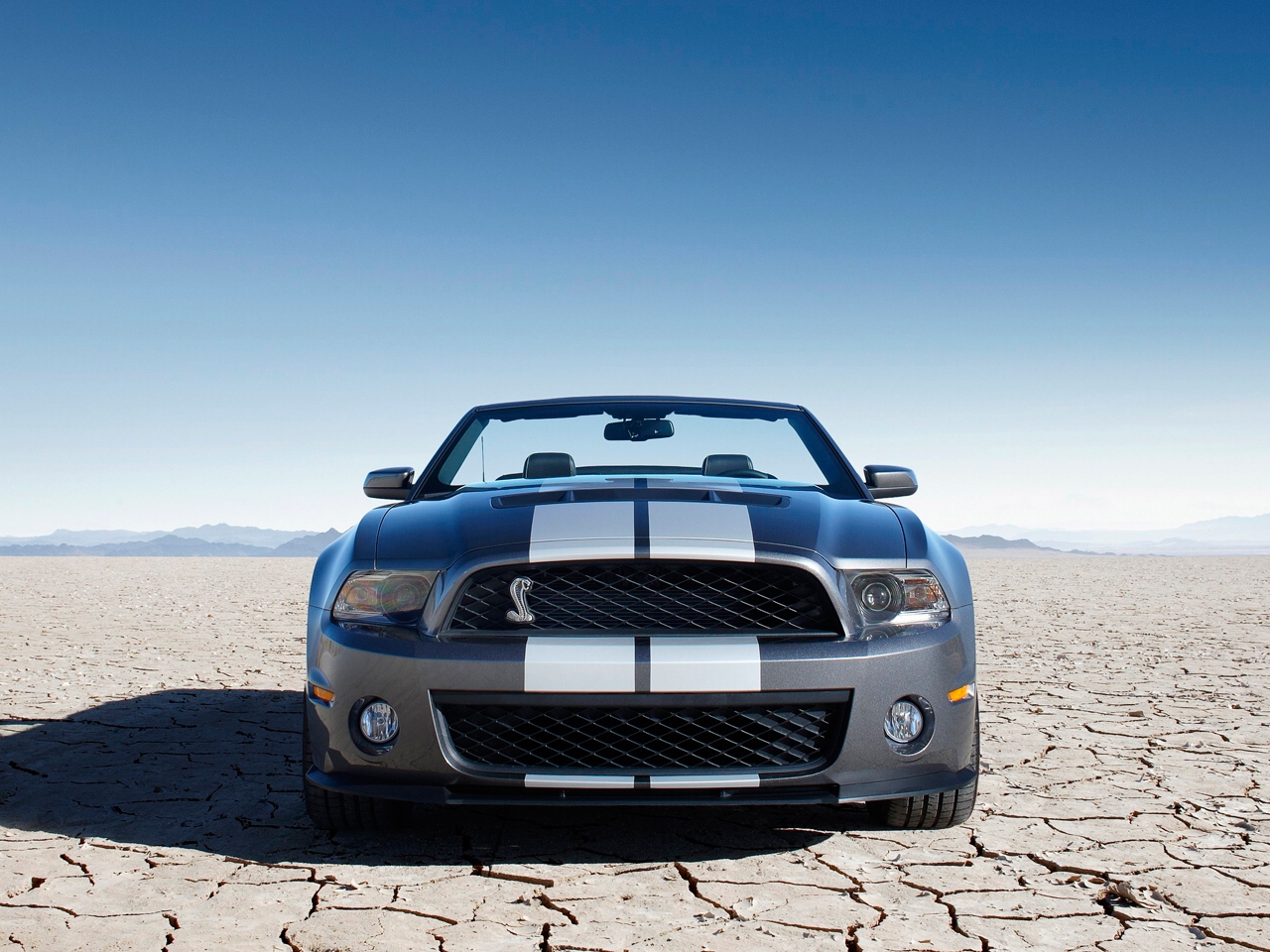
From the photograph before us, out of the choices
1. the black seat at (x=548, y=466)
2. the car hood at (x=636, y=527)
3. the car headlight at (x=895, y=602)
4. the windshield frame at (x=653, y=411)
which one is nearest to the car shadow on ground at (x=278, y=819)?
the car headlight at (x=895, y=602)

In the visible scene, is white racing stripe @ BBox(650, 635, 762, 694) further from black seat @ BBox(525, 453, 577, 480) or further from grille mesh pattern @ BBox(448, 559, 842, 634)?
black seat @ BBox(525, 453, 577, 480)

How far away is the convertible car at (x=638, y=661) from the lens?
101 inches

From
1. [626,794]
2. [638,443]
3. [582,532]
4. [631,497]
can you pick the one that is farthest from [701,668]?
[638,443]

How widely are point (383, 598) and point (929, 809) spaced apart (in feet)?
5.45

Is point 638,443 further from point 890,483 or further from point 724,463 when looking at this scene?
point 890,483

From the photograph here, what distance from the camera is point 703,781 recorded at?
2.55 meters

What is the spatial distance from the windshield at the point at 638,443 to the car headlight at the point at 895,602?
47.0 inches

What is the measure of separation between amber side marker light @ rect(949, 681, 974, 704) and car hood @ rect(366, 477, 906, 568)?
0.37 m

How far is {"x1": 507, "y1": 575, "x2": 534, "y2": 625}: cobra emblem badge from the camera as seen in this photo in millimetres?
2652

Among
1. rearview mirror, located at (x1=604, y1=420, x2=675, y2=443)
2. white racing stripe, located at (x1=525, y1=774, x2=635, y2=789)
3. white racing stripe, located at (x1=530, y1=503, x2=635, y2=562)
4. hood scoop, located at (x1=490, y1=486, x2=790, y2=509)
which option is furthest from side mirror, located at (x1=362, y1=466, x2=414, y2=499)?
white racing stripe, located at (x1=525, y1=774, x2=635, y2=789)

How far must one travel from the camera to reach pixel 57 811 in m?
3.37

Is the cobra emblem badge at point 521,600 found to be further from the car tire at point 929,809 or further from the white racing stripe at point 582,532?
the car tire at point 929,809

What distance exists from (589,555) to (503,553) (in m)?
0.23

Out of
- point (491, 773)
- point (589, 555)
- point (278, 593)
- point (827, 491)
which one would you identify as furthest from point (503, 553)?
point (278, 593)
